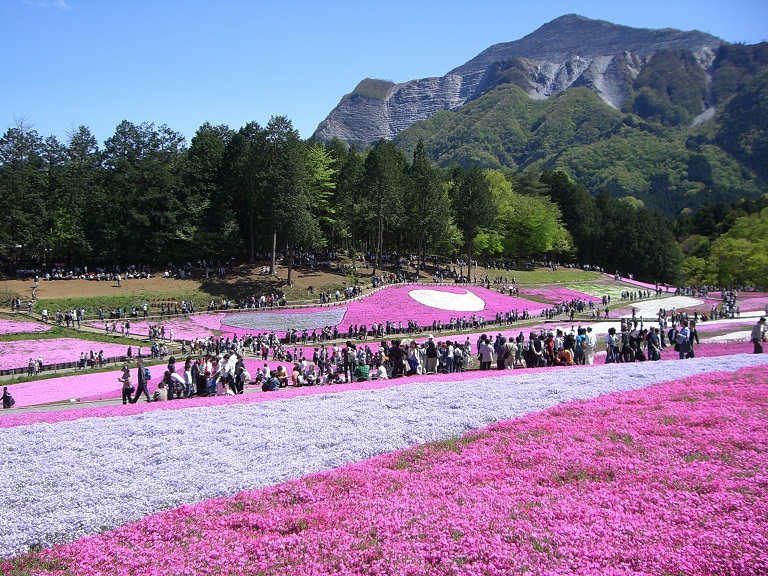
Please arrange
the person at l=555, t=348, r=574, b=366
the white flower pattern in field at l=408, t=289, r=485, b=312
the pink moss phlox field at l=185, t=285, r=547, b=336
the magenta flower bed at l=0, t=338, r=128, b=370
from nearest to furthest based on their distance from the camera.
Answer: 1. the person at l=555, t=348, r=574, b=366
2. the magenta flower bed at l=0, t=338, r=128, b=370
3. the pink moss phlox field at l=185, t=285, r=547, b=336
4. the white flower pattern in field at l=408, t=289, r=485, b=312

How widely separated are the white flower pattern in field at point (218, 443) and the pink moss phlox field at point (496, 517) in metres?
0.58

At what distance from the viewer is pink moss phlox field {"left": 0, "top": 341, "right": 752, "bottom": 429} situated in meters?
17.4

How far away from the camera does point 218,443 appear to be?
44.1ft

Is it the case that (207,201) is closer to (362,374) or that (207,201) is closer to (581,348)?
(362,374)

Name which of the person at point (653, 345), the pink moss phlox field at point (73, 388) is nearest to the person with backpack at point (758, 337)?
the person at point (653, 345)

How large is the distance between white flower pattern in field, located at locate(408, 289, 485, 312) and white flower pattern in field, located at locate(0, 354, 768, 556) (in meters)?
34.0

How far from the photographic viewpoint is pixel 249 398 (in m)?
18.9

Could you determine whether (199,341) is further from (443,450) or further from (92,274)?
(443,450)

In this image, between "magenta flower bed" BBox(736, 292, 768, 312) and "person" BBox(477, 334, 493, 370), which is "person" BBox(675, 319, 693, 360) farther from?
"magenta flower bed" BBox(736, 292, 768, 312)

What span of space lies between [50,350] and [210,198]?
33.1m

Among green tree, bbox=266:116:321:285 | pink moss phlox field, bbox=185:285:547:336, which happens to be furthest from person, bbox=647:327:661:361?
green tree, bbox=266:116:321:285

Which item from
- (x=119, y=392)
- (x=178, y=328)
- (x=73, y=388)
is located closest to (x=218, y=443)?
(x=119, y=392)

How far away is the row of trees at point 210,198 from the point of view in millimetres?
60500

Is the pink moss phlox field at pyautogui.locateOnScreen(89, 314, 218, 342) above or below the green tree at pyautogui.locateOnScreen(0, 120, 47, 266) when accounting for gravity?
below
